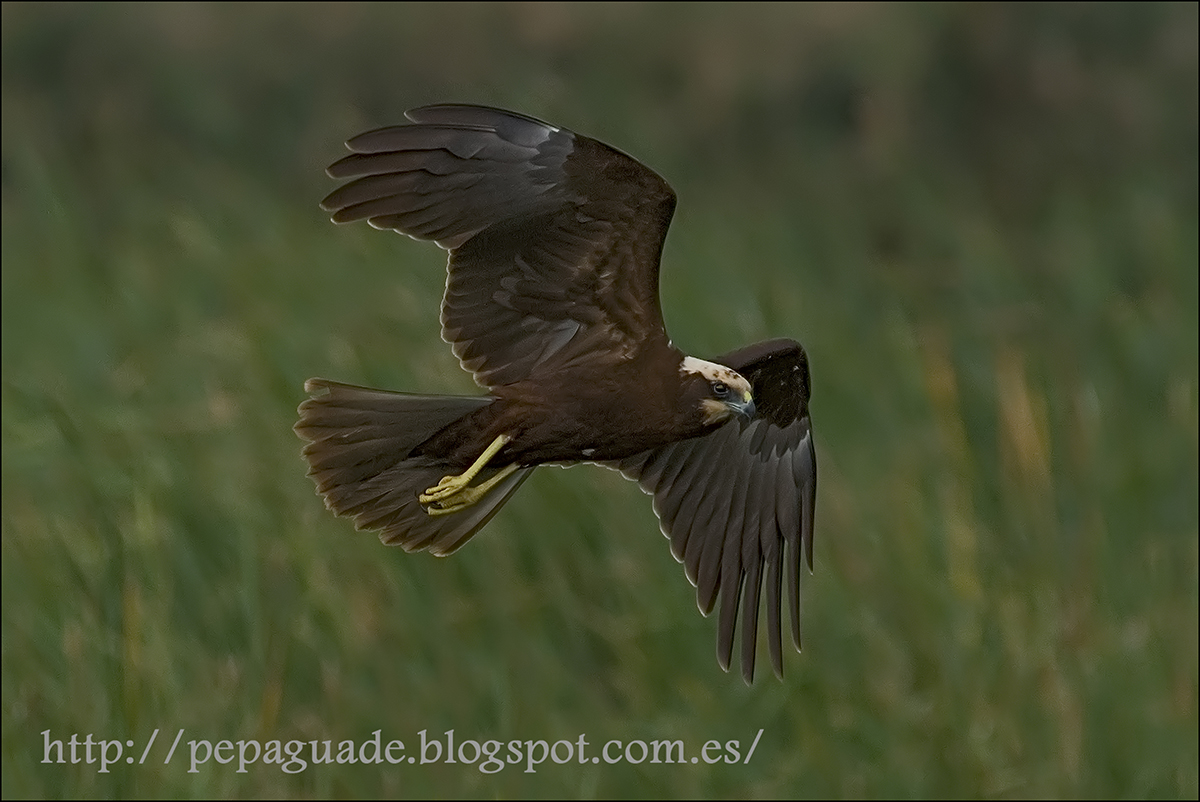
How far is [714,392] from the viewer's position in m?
5.07

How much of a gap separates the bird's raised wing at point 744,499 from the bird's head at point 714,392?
0.97m

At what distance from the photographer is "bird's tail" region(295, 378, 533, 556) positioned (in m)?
5.17

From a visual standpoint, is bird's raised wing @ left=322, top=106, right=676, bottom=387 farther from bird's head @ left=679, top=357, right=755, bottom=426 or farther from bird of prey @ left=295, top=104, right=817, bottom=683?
bird's head @ left=679, top=357, right=755, bottom=426

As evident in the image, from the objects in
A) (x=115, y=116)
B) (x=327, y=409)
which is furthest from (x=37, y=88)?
(x=327, y=409)

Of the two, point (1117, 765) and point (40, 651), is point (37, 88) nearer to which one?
point (40, 651)

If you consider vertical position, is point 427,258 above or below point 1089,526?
above

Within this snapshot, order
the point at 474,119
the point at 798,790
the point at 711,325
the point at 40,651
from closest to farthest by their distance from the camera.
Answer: the point at 474,119, the point at 40,651, the point at 798,790, the point at 711,325

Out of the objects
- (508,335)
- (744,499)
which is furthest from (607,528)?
(508,335)

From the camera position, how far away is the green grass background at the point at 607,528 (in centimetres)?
737

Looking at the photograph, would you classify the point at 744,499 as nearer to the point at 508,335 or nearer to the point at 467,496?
the point at 508,335

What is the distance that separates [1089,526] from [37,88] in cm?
852

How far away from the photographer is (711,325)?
27.2 feet

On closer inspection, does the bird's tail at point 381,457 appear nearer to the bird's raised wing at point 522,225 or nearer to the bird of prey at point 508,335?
the bird of prey at point 508,335

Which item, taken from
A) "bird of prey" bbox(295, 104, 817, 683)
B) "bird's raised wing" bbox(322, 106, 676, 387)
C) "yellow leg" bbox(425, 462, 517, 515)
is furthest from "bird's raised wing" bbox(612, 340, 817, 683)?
"yellow leg" bbox(425, 462, 517, 515)
